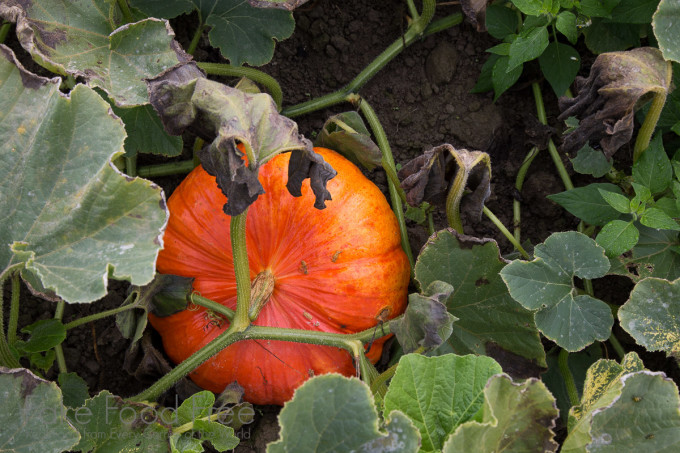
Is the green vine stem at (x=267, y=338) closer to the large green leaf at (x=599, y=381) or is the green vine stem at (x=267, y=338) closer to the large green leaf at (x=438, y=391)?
the large green leaf at (x=438, y=391)

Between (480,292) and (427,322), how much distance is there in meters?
0.28

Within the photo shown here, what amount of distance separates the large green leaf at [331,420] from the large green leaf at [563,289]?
0.57 meters

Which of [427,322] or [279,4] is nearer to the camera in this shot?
[427,322]

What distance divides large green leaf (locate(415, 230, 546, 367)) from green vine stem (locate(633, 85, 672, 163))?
20.2 inches

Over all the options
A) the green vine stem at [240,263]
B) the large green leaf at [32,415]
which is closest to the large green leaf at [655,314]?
the green vine stem at [240,263]

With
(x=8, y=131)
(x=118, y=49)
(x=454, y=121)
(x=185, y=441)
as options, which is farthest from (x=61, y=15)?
(x=454, y=121)

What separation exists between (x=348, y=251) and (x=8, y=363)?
2.97 feet

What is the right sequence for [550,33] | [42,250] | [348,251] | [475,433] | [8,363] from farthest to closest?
[550,33] < [348,251] < [8,363] < [42,250] < [475,433]

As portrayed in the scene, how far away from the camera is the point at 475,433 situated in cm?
128

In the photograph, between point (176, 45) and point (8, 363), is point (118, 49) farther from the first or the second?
point (8, 363)

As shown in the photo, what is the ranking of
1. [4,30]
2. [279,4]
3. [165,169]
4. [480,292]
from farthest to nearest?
[165,169]
[4,30]
[480,292]
[279,4]

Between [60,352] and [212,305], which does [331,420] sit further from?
[60,352]

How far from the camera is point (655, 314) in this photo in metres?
1.70

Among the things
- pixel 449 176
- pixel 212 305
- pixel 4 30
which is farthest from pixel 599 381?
pixel 4 30
